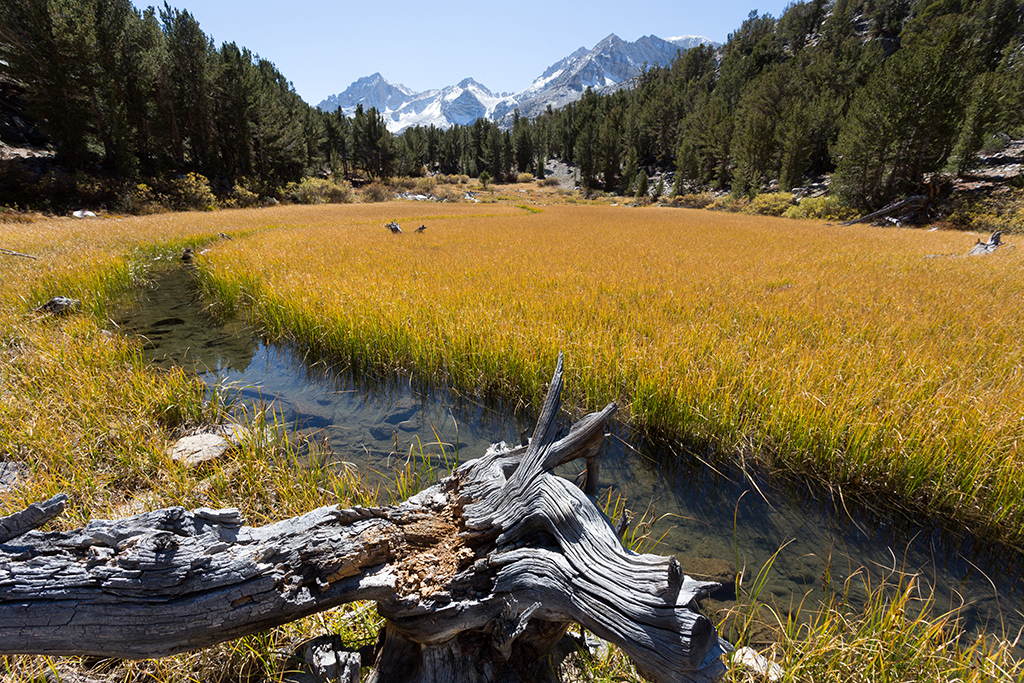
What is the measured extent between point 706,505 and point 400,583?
2.57 metres

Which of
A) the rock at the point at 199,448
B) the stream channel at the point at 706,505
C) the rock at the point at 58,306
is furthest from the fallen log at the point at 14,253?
the rock at the point at 199,448

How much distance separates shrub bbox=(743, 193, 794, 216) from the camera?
32625 millimetres

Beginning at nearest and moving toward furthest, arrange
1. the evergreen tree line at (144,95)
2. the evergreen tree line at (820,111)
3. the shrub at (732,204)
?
the evergreen tree line at (144,95) → the evergreen tree line at (820,111) → the shrub at (732,204)

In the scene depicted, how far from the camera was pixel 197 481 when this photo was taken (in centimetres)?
283

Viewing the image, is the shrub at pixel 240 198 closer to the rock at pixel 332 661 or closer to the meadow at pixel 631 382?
the meadow at pixel 631 382

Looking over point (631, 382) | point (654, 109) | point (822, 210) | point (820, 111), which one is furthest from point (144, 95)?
point (654, 109)

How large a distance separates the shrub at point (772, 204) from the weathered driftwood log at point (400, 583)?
1571 inches

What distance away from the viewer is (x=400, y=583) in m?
1.46

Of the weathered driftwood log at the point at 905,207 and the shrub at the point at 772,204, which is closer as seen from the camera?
the weathered driftwood log at the point at 905,207

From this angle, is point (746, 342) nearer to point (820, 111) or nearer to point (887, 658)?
point (887, 658)

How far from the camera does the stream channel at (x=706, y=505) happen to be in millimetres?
2371

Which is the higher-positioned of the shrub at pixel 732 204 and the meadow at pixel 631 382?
the shrub at pixel 732 204

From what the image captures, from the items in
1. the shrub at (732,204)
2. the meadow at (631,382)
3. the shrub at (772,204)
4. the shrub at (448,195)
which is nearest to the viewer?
the meadow at (631,382)

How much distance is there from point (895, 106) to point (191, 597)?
3736cm
